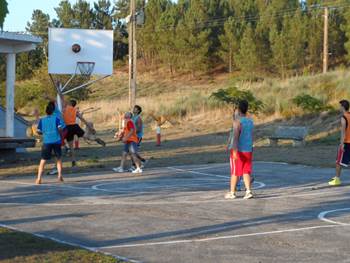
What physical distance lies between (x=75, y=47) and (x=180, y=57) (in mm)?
38143

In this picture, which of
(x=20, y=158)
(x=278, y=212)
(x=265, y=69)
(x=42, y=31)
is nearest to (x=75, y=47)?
(x=20, y=158)

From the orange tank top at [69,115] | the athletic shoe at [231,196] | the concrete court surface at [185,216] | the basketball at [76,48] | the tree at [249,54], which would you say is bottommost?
the concrete court surface at [185,216]

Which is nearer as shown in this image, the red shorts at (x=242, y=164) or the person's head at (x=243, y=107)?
the red shorts at (x=242, y=164)

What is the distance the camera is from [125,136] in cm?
1728

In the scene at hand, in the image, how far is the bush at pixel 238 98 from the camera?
123ft

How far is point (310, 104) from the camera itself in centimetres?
3484

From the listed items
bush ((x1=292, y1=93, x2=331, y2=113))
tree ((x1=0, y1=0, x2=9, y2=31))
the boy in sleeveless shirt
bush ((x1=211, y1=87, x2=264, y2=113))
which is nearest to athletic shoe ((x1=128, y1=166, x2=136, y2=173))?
the boy in sleeveless shirt

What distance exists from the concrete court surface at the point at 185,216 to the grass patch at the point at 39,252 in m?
0.34

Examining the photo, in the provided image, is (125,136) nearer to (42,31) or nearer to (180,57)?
(180,57)

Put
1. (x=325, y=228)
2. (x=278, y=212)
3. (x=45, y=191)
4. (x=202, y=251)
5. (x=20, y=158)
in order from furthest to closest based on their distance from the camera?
(x=20, y=158) → (x=45, y=191) → (x=278, y=212) → (x=325, y=228) → (x=202, y=251)

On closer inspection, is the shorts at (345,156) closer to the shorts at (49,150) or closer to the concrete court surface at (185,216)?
the concrete court surface at (185,216)

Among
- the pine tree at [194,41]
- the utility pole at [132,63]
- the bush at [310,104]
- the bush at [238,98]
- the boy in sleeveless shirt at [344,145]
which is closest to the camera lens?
the boy in sleeveless shirt at [344,145]

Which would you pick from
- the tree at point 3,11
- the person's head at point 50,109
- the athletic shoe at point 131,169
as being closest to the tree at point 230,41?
the athletic shoe at point 131,169

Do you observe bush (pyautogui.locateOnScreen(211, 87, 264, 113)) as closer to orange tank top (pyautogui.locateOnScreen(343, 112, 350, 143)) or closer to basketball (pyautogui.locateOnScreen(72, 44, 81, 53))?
basketball (pyautogui.locateOnScreen(72, 44, 81, 53))
